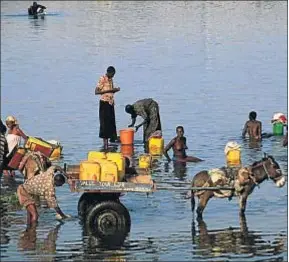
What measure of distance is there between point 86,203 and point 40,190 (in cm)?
87

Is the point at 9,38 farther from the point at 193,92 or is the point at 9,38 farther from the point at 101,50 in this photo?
the point at 193,92

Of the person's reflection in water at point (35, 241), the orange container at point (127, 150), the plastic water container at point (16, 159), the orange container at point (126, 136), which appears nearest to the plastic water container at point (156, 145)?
the orange container at point (127, 150)

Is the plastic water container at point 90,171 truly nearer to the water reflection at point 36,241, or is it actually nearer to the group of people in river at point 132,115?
the water reflection at point 36,241

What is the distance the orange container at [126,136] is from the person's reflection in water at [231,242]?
7.98m

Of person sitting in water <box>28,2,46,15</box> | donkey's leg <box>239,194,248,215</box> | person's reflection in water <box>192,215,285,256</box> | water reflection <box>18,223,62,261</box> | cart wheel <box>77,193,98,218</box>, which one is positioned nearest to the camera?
person's reflection in water <box>192,215,285,256</box>

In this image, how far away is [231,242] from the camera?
1712 cm

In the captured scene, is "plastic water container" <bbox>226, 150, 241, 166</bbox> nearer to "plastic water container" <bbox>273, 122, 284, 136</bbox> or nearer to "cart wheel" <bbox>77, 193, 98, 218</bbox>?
"plastic water container" <bbox>273, 122, 284, 136</bbox>

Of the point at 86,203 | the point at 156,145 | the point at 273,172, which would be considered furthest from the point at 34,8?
the point at 273,172

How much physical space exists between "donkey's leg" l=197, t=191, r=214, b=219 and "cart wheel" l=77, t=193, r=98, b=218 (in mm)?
1459

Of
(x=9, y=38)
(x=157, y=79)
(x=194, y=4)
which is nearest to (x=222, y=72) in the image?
(x=157, y=79)

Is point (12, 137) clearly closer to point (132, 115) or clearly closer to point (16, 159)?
point (16, 159)

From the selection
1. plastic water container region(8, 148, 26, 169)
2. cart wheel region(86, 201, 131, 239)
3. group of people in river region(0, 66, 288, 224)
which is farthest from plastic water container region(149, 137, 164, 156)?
cart wheel region(86, 201, 131, 239)

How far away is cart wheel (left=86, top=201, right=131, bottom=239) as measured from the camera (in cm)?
1766

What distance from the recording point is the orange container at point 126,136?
1022 inches
